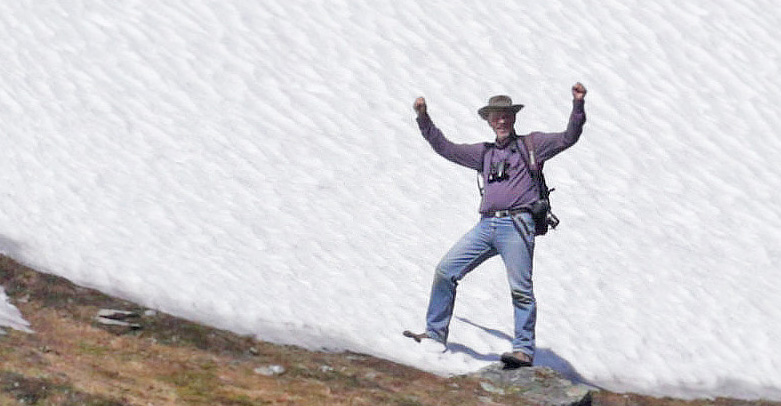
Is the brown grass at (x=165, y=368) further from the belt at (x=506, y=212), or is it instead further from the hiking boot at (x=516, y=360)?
the belt at (x=506, y=212)

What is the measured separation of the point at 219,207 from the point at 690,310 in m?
6.03

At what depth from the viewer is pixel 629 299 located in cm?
1571

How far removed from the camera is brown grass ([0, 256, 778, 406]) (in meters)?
9.73

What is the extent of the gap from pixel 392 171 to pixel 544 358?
5714mm

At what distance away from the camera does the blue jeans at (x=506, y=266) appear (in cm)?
1240

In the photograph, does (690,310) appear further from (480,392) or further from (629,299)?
(480,392)

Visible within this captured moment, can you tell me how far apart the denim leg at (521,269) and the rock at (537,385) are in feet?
1.09

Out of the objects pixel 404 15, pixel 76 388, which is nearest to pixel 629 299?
pixel 76 388

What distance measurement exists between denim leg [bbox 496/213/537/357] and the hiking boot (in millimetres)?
104

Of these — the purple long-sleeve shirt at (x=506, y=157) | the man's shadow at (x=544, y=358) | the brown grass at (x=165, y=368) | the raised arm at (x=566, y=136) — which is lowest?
the brown grass at (x=165, y=368)

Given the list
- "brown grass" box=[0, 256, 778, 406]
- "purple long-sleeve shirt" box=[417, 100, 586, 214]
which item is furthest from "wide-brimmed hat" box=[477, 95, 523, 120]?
"brown grass" box=[0, 256, 778, 406]

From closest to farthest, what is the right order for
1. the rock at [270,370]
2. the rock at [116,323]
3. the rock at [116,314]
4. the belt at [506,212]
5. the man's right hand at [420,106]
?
the rock at [270,370] → the rock at [116,323] → the rock at [116,314] → the man's right hand at [420,106] → the belt at [506,212]

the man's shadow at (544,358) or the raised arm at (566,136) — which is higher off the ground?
the raised arm at (566,136)

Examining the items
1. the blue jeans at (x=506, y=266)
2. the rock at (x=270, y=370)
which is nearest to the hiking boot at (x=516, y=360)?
the blue jeans at (x=506, y=266)
